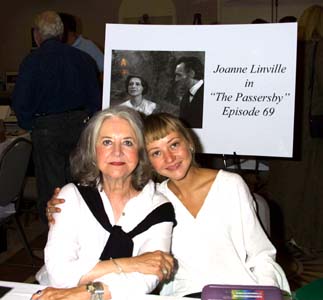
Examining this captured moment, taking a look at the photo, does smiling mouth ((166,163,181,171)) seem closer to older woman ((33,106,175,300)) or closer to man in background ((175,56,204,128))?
older woman ((33,106,175,300))

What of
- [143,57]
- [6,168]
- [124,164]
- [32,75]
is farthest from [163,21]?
[124,164]

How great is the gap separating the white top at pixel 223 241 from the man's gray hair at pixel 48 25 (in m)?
2.21

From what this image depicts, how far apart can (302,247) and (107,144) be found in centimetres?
228

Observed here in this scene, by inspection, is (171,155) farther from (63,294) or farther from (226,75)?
(63,294)

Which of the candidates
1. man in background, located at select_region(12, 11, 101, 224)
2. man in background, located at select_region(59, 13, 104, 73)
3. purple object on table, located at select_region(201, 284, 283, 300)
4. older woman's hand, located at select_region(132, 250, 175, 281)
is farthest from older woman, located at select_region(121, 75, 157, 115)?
man in background, located at select_region(59, 13, 104, 73)

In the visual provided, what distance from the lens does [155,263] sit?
137 centimetres

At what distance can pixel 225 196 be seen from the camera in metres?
1.60

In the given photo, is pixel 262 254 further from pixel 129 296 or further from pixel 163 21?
pixel 163 21

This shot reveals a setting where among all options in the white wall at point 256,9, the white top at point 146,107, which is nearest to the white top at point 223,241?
the white top at point 146,107

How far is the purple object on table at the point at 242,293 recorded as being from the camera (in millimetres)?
1021

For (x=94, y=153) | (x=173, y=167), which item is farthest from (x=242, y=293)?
(x=94, y=153)

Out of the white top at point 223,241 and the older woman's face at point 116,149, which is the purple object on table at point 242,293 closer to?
the white top at point 223,241

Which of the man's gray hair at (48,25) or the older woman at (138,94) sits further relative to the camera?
the man's gray hair at (48,25)

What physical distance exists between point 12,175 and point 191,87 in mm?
1485
